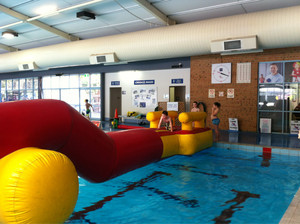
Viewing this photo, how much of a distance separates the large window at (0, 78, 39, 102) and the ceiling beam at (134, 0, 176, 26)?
13.0 metres

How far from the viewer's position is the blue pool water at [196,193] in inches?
142

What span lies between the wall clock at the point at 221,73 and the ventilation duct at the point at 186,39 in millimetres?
1971

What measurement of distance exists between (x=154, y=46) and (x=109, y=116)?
288 inches

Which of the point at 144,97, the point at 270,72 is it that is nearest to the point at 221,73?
the point at 270,72

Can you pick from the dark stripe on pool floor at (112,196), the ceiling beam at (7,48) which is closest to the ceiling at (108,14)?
the ceiling beam at (7,48)

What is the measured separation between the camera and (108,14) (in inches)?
419

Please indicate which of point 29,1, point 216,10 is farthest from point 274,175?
point 29,1

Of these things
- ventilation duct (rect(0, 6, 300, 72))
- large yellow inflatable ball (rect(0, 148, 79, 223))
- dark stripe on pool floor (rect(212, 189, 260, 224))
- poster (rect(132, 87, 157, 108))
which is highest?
ventilation duct (rect(0, 6, 300, 72))

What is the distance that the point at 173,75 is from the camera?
13.3 m

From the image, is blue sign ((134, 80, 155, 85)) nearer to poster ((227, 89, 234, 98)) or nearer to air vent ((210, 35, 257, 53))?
poster ((227, 89, 234, 98))

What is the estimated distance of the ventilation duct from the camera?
8000mm

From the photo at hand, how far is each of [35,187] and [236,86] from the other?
10.6m

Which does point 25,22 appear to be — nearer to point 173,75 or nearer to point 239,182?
point 173,75

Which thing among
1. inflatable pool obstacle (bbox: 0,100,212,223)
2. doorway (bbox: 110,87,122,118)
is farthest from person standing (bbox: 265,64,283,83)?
doorway (bbox: 110,87,122,118)
